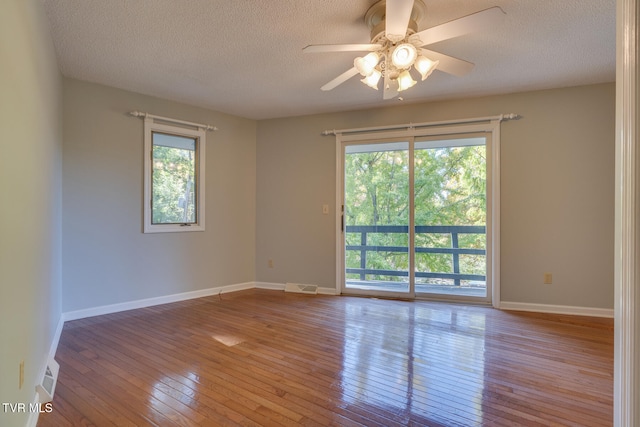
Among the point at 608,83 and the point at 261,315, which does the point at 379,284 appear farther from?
the point at 608,83

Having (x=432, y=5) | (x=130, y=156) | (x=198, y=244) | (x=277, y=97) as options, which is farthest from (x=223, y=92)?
(x=432, y=5)

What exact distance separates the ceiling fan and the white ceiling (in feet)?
0.41

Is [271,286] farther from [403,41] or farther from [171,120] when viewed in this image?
[403,41]

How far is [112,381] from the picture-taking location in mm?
1985

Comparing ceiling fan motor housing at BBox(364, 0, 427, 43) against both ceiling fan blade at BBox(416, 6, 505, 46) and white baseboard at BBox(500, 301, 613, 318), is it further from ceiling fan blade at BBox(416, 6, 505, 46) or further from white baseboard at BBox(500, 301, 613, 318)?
white baseboard at BBox(500, 301, 613, 318)

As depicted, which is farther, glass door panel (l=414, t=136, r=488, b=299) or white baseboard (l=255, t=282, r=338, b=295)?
white baseboard (l=255, t=282, r=338, b=295)

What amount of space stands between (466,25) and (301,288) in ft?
11.5

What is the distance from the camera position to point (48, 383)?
1872mm

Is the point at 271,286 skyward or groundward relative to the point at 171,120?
groundward

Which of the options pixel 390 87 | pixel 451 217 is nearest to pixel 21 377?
pixel 390 87

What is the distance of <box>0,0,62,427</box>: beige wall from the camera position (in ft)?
3.96

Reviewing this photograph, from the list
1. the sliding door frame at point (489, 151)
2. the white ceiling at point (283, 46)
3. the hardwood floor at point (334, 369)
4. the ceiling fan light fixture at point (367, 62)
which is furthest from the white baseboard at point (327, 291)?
the ceiling fan light fixture at point (367, 62)

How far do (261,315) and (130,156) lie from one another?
2.29m

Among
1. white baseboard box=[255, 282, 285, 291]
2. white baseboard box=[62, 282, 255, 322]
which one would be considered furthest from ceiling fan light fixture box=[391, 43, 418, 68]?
white baseboard box=[62, 282, 255, 322]
